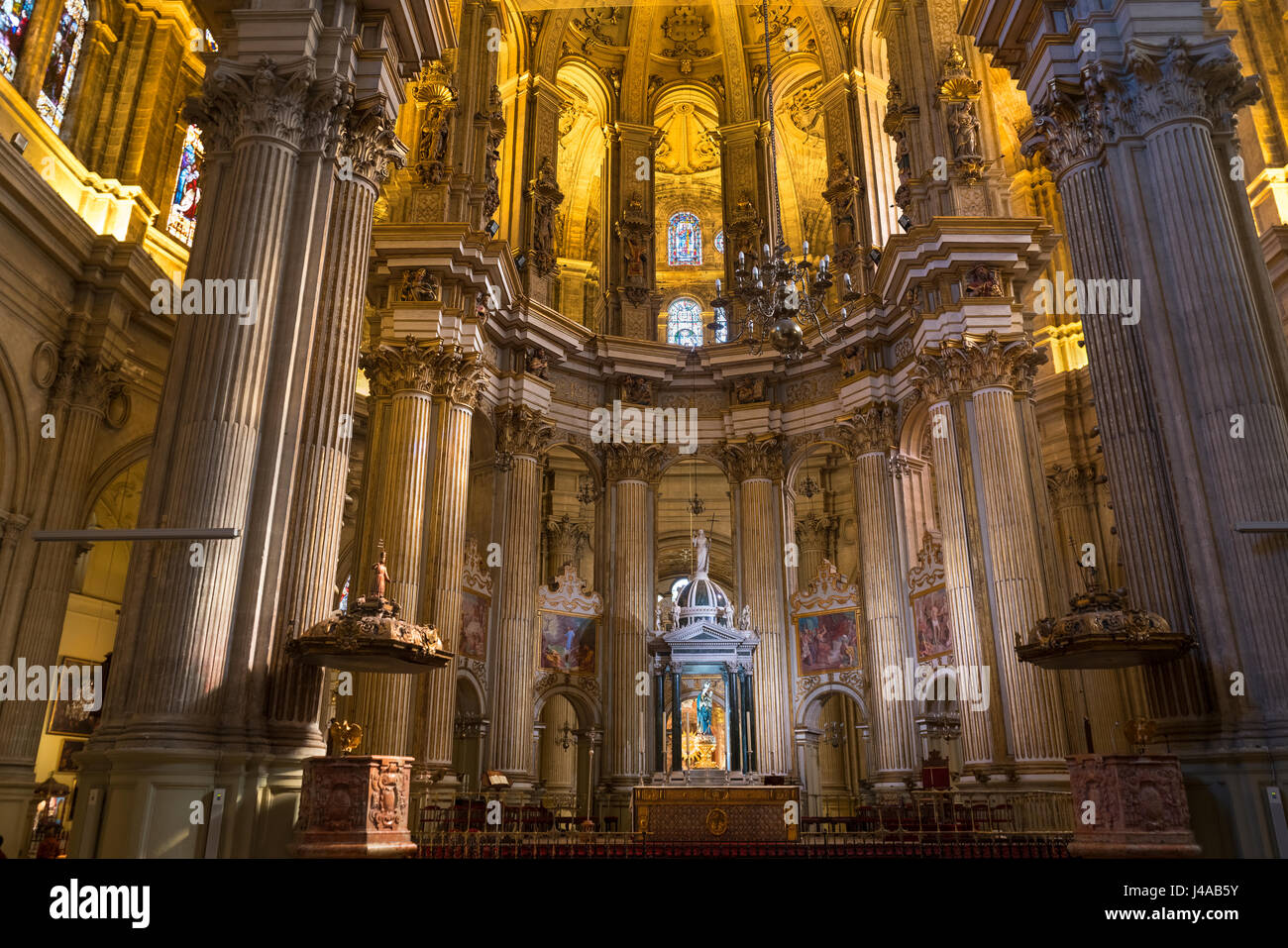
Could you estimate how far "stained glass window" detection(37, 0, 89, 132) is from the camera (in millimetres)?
17703

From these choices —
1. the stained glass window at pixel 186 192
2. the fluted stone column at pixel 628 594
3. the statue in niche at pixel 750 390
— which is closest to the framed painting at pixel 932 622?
the fluted stone column at pixel 628 594

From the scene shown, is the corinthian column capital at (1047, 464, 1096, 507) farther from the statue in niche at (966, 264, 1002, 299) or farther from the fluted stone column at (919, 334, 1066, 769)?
the statue in niche at (966, 264, 1002, 299)

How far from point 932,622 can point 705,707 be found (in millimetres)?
5323

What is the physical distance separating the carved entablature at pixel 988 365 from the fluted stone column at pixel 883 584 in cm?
283

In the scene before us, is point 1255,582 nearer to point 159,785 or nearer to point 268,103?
point 159,785

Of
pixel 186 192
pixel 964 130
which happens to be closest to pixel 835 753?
pixel 964 130

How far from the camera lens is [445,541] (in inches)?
742

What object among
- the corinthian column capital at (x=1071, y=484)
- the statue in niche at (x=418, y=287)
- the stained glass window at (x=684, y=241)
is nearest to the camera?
the statue in niche at (x=418, y=287)

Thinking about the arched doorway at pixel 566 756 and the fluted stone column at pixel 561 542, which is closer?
the arched doorway at pixel 566 756

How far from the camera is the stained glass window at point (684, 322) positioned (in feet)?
98.4

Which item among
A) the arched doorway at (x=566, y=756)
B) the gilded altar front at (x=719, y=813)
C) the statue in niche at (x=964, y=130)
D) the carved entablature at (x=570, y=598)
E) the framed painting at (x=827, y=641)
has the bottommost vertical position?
the gilded altar front at (x=719, y=813)

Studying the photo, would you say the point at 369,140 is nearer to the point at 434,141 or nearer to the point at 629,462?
the point at 434,141

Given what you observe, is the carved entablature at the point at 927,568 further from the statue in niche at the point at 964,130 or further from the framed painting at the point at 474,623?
the framed painting at the point at 474,623

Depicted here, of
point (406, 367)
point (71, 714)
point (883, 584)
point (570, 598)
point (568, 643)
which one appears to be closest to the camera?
point (406, 367)
